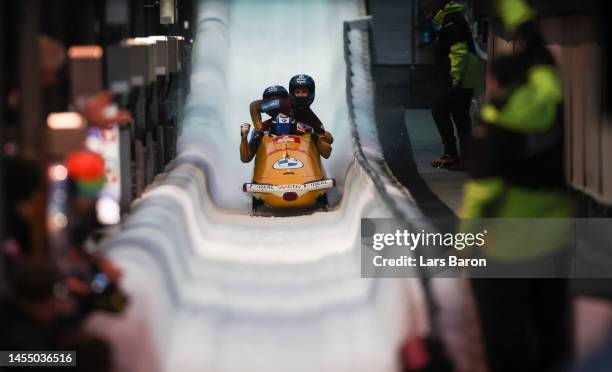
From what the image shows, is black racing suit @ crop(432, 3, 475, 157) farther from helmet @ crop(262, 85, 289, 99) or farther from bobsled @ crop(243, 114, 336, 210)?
helmet @ crop(262, 85, 289, 99)

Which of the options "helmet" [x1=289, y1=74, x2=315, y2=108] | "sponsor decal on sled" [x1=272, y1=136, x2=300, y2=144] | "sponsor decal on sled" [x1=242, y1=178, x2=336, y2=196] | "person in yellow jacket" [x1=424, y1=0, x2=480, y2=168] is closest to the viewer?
"sponsor decal on sled" [x1=242, y1=178, x2=336, y2=196]

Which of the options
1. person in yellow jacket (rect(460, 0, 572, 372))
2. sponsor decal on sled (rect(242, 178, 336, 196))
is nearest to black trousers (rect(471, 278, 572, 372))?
person in yellow jacket (rect(460, 0, 572, 372))

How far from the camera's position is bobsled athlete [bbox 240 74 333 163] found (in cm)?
744

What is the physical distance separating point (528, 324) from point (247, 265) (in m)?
2.59

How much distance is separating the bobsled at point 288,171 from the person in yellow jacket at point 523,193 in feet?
11.8

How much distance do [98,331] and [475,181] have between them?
4.04 feet

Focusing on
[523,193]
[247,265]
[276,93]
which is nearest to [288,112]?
[276,93]

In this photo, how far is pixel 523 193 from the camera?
3604mm

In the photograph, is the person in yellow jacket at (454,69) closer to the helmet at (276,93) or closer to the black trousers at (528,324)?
the helmet at (276,93)

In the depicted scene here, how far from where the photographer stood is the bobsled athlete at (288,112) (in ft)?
24.4

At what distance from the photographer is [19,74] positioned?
3.58 m

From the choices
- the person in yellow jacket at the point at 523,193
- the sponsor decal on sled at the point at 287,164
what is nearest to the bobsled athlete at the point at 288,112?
the sponsor decal on sled at the point at 287,164

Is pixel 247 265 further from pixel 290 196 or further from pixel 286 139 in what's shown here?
pixel 286 139

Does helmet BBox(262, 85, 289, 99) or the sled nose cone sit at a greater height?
helmet BBox(262, 85, 289, 99)
